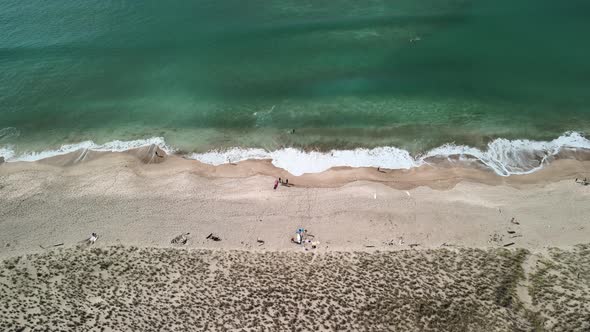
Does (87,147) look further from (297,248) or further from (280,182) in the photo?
(297,248)

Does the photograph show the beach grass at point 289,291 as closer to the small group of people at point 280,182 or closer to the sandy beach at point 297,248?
the sandy beach at point 297,248

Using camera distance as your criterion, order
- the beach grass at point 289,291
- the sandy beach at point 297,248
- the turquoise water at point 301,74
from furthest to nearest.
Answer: the turquoise water at point 301,74, the sandy beach at point 297,248, the beach grass at point 289,291

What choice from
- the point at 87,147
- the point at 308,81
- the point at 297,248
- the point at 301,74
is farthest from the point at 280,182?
the point at 87,147

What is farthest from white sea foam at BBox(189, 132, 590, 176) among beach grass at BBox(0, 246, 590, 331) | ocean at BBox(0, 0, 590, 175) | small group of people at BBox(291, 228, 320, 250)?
beach grass at BBox(0, 246, 590, 331)

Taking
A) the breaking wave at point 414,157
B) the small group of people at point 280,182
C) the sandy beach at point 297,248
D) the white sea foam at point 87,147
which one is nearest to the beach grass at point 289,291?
the sandy beach at point 297,248

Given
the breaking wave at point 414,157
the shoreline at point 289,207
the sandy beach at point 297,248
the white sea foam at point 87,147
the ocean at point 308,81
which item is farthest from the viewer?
the white sea foam at point 87,147

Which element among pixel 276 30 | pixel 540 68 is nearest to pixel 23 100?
pixel 276 30
